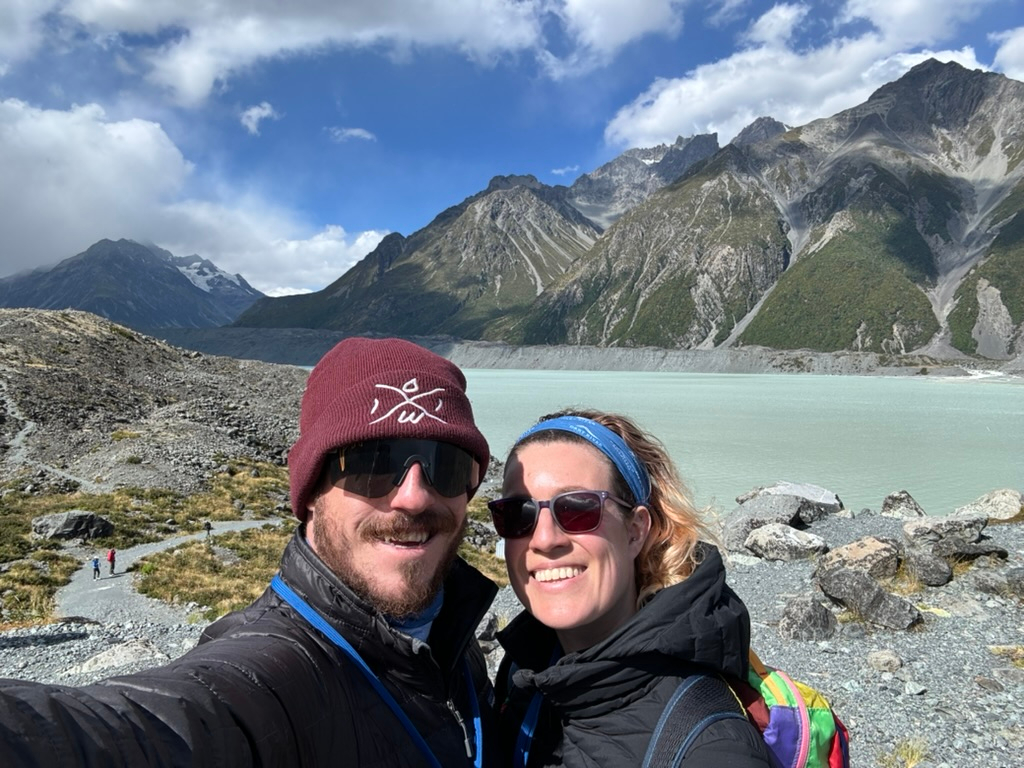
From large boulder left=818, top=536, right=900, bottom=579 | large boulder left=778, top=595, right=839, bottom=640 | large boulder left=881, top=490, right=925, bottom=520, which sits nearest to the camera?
large boulder left=778, top=595, right=839, bottom=640

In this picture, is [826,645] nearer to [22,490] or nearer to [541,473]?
[541,473]

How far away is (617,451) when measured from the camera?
2.52m

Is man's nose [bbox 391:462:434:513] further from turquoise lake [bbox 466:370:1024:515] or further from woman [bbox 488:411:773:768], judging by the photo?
turquoise lake [bbox 466:370:1024:515]

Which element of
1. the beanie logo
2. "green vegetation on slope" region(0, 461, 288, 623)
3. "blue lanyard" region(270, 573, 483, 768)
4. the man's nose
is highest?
the beanie logo

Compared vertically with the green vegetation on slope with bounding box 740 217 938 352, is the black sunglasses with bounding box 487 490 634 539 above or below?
below

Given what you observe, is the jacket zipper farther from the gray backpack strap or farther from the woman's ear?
the woman's ear

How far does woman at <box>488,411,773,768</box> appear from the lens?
1930mm

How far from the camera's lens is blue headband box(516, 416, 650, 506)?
2512 mm

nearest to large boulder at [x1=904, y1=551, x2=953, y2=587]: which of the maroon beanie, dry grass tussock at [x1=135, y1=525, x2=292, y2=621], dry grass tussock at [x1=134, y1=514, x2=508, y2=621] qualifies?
dry grass tussock at [x1=134, y1=514, x2=508, y2=621]

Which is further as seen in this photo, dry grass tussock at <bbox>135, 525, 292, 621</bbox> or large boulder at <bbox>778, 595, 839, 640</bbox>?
dry grass tussock at <bbox>135, 525, 292, 621</bbox>

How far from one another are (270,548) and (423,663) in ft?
56.1

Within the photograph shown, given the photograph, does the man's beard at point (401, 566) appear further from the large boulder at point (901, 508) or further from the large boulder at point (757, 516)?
the large boulder at point (901, 508)

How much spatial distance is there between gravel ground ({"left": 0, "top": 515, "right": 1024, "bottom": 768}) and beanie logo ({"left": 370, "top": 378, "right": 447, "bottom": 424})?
23.2ft

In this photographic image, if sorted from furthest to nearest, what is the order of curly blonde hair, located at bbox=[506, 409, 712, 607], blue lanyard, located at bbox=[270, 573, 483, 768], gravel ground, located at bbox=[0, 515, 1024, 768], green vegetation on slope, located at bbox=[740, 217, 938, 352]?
green vegetation on slope, located at bbox=[740, 217, 938, 352], gravel ground, located at bbox=[0, 515, 1024, 768], curly blonde hair, located at bbox=[506, 409, 712, 607], blue lanyard, located at bbox=[270, 573, 483, 768]
